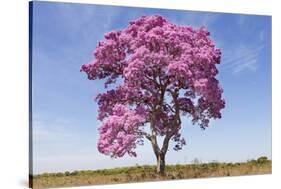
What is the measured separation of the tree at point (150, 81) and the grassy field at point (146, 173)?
195 millimetres

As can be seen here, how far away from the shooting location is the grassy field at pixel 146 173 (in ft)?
26.8

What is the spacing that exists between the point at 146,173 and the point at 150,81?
1.19 m

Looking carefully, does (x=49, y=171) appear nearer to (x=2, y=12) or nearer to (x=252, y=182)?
(x=2, y=12)

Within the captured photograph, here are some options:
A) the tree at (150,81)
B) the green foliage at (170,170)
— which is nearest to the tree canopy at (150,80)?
the tree at (150,81)

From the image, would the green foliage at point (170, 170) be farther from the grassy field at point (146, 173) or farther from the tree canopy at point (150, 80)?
the tree canopy at point (150, 80)

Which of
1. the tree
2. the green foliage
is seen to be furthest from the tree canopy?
the green foliage

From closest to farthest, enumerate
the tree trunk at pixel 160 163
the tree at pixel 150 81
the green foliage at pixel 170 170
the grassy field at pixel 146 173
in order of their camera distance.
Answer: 1. the grassy field at pixel 146 173
2. the green foliage at pixel 170 170
3. the tree at pixel 150 81
4. the tree trunk at pixel 160 163

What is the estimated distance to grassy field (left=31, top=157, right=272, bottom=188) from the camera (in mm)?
8180

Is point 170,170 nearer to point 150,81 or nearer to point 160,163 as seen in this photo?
point 160,163

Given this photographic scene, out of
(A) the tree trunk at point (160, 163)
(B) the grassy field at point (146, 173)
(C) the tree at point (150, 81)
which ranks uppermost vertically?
(C) the tree at point (150, 81)

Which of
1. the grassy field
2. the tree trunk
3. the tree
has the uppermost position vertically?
the tree

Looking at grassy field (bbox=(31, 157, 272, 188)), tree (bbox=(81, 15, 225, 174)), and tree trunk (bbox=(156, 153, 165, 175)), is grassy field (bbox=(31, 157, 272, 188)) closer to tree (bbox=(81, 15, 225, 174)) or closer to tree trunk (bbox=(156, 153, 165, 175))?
tree trunk (bbox=(156, 153, 165, 175))

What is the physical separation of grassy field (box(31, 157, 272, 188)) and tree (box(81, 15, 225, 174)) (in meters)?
0.19

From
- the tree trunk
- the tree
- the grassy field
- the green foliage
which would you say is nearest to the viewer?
the grassy field
